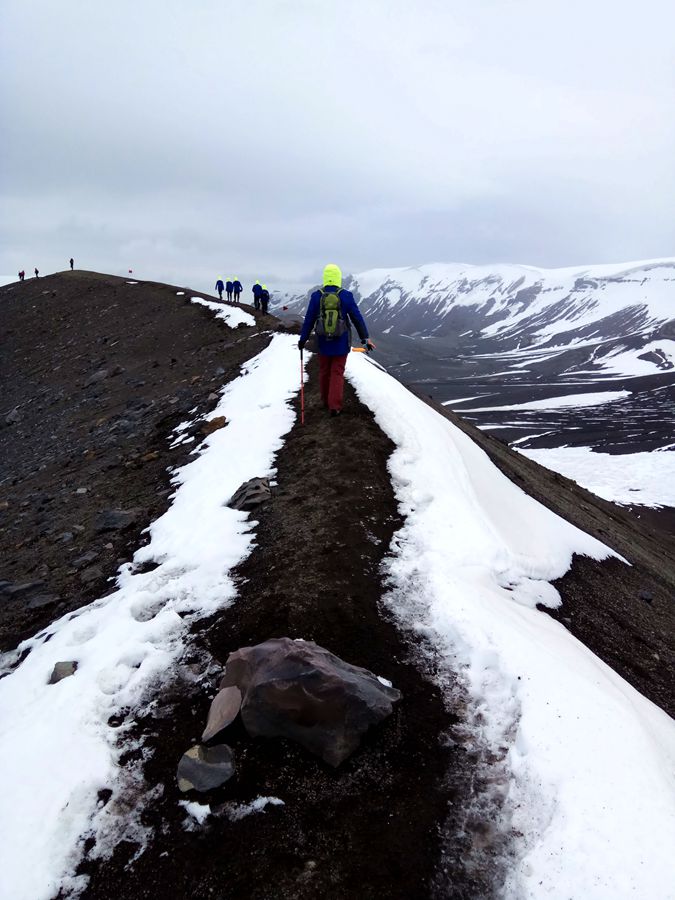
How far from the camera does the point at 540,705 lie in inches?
202

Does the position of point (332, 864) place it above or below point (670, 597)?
above

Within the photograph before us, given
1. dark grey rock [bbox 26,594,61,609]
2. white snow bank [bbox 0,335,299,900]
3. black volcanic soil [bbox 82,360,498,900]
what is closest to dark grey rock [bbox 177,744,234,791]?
black volcanic soil [bbox 82,360,498,900]

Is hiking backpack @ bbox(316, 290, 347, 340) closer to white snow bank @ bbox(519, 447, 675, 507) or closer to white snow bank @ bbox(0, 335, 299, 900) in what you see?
white snow bank @ bbox(0, 335, 299, 900)

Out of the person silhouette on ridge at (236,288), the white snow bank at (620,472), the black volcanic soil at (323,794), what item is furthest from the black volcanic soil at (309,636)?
the white snow bank at (620,472)

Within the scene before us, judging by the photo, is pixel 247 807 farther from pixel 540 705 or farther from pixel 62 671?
pixel 62 671

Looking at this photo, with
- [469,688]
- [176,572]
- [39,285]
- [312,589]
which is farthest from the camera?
[39,285]

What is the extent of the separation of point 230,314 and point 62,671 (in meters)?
29.2

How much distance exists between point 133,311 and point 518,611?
40.5 m

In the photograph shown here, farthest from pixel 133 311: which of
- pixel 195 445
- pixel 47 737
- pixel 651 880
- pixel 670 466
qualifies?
pixel 670 466

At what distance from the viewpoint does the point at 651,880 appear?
3645mm

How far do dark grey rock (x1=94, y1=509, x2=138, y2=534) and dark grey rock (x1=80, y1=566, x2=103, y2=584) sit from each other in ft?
4.93

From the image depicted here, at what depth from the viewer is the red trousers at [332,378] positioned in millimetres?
12523

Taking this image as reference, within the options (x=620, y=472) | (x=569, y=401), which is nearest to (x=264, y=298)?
(x=620, y=472)

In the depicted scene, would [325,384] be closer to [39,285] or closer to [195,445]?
[195,445]
